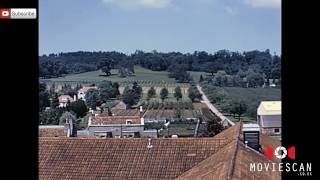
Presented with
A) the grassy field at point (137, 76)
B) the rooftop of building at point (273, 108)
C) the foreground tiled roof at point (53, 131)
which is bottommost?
the foreground tiled roof at point (53, 131)

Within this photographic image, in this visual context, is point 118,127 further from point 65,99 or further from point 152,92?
point 152,92

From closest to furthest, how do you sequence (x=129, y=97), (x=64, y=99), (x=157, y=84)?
(x=64, y=99) < (x=129, y=97) < (x=157, y=84)

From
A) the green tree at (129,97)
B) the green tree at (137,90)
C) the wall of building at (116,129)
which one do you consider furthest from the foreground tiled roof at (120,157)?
the green tree at (137,90)

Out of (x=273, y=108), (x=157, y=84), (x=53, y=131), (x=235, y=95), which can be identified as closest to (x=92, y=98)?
(x=157, y=84)

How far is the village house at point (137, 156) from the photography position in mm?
7223

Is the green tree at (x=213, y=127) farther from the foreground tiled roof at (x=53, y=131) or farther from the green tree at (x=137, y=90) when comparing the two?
the green tree at (x=137, y=90)

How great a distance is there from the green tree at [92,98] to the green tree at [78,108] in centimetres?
123

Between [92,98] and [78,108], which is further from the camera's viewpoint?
[92,98]

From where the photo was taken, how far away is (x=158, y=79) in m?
39.8

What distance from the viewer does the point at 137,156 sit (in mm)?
7754
